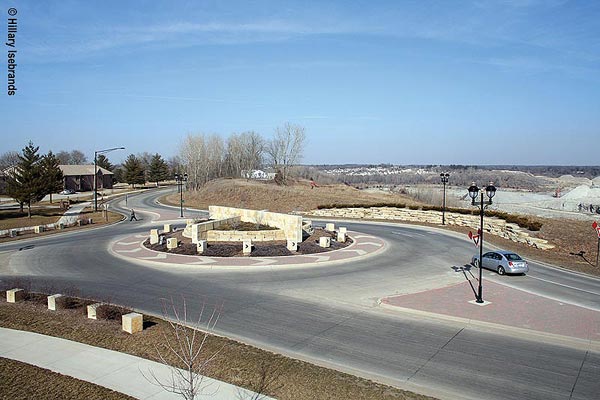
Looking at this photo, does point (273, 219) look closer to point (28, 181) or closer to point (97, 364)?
point (97, 364)

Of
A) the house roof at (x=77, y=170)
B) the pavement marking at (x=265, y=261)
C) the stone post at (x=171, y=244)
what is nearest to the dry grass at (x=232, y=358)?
the pavement marking at (x=265, y=261)

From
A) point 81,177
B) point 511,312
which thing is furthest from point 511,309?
point 81,177

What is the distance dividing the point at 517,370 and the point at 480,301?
6327mm

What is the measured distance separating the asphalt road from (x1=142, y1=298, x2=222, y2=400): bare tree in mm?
623

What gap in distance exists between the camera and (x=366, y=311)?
16.2 meters

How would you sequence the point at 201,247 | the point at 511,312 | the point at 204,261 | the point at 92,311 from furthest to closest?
1. the point at 201,247
2. the point at 204,261
3. the point at 511,312
4. the point at 92,311

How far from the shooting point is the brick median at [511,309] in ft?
47.6

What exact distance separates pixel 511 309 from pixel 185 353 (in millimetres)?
12328

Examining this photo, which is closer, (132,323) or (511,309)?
(132,323)

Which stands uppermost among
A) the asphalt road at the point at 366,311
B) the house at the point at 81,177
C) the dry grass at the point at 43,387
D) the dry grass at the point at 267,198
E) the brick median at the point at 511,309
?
the house at the point at 81,177

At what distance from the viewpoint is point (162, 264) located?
23.8m

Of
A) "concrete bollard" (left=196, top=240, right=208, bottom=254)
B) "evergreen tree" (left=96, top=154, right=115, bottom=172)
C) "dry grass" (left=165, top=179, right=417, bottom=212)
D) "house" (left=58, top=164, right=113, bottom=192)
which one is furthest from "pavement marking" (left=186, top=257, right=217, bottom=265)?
"evergreen tree" (left=96, top=154, right=115, bottom=172)

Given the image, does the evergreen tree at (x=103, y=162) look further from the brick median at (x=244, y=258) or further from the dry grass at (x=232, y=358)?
the dry grass at (x=232, y=358)

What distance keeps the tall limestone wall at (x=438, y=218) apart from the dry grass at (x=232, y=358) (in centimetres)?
2715
